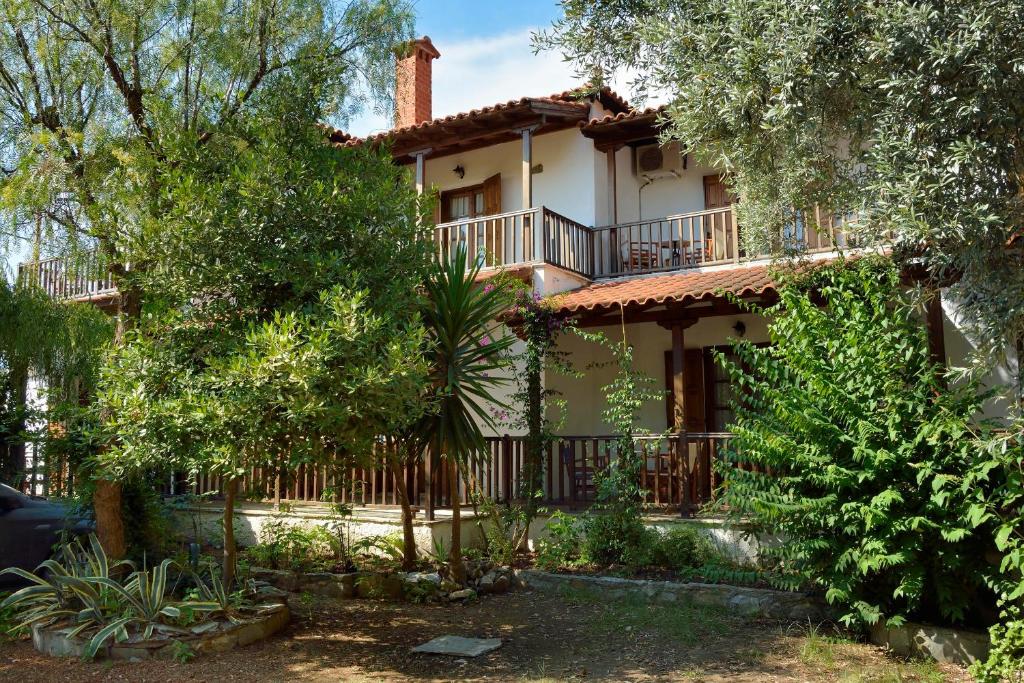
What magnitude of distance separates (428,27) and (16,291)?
206 inches

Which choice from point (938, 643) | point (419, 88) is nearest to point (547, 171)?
point (419, 88)

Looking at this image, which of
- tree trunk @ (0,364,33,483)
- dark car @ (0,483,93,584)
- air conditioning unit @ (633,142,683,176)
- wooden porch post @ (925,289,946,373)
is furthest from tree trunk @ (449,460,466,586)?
air conditioning unit @ (633,142,683,176)

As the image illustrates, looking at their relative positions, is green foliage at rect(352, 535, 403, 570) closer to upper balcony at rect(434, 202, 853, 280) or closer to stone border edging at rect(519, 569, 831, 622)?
stone border edging at rect(519, 569, 831, 622)

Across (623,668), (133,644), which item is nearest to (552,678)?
(623,668)

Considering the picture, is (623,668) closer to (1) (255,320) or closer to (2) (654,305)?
(1) (255,320)

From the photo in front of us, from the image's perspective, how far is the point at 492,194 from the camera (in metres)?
14.5

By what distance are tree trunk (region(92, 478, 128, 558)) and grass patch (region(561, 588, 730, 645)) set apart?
13.8 feet

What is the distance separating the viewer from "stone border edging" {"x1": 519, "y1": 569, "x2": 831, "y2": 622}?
7.32 meters

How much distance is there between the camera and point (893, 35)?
5488mm

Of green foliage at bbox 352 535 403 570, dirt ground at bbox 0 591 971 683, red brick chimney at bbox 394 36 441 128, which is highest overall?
red brick chimney at bbox 394 36 441 128

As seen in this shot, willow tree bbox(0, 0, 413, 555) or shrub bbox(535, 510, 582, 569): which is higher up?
willow tree bbox(0, 0, 413, 555)

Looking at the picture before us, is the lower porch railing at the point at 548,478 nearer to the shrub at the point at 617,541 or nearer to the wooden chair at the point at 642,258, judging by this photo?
the shrub at the point at 617,541

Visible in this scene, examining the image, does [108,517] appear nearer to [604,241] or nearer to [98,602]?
[98,602]

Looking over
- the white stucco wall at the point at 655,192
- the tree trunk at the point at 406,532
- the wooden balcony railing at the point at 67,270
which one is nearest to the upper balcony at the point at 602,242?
the white stucco wall at the point at 655,192
